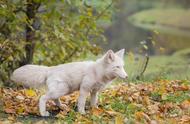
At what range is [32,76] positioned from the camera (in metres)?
7.83

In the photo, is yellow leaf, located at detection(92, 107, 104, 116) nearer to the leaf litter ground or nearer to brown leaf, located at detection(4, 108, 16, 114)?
the leaf litter ground

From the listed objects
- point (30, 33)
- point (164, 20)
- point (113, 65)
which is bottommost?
point (164, 20)

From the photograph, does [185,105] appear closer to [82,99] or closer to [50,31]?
[82,99]

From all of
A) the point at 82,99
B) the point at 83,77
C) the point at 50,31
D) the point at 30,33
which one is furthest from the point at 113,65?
the point at 30,33

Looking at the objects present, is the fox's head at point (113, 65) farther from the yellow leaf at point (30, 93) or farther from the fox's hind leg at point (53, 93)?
the yellow leaf at point (30, 93)

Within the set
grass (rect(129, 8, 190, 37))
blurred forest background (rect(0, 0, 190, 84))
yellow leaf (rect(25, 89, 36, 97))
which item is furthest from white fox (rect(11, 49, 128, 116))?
grass (rect(129, 8, 190, 37))

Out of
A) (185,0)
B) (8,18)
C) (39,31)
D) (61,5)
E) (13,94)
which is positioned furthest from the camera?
(185,0)

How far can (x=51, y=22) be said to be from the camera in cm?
1145

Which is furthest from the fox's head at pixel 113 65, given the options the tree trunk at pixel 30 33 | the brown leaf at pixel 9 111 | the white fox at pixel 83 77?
the tree trunk at pixel 30 33

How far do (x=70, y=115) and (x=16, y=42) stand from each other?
468 centimetres

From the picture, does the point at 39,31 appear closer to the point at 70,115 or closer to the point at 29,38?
the point at 29,38

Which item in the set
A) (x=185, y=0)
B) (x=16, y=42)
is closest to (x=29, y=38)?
(x=16, y=42)

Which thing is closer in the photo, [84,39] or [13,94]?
[13,94]

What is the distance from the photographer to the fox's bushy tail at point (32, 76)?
7766 mm
